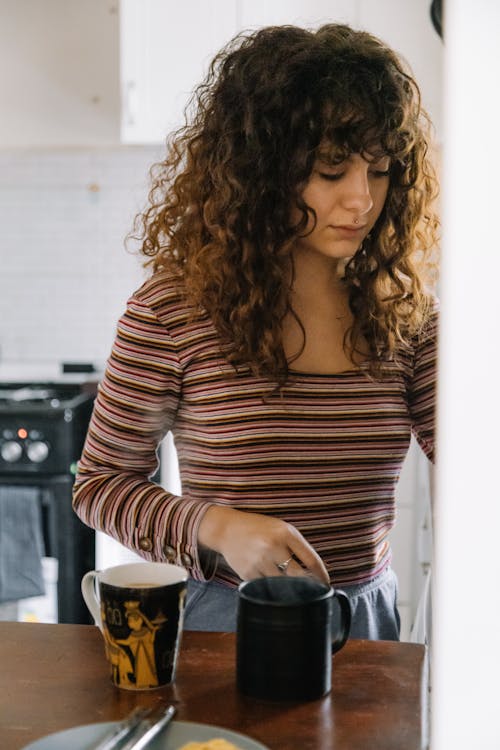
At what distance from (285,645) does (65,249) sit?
2608mm

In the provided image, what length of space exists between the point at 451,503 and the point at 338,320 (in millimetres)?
907

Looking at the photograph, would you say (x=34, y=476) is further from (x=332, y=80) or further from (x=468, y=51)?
(x=468, y=51)

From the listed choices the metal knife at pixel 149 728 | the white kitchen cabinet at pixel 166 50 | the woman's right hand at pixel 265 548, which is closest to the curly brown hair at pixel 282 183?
the woman's right hand at pixel 265 548

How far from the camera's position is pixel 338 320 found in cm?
118

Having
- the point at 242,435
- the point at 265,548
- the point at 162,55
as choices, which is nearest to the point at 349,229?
the point at 242,435

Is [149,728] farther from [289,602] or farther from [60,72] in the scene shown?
[60,72]

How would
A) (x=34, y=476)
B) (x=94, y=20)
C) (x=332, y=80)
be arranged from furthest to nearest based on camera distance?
(x=94, y=20) → (x=34, y=476) → (x=332, y=80)

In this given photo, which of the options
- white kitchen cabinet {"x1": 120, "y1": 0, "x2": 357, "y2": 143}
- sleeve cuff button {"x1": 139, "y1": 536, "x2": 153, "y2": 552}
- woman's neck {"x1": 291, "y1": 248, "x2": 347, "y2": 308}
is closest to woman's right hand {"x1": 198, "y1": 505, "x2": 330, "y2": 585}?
sleeve cuff button {"x1": 139, "y1": 536, "x2": 153, "y2": 552}

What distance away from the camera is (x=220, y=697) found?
0.77m

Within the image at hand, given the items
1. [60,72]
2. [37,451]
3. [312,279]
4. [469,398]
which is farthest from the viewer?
[60,72]

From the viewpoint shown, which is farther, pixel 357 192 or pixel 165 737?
pixel 357 192

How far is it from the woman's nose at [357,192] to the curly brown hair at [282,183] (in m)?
0.03

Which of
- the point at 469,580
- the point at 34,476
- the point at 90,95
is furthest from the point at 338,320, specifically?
the point at 90,95

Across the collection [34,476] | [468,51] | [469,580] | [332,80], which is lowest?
[34,476]
